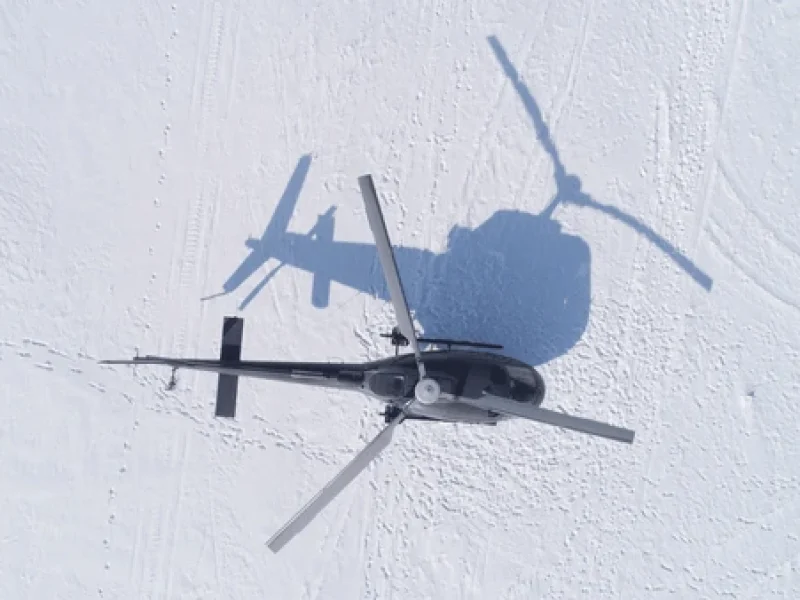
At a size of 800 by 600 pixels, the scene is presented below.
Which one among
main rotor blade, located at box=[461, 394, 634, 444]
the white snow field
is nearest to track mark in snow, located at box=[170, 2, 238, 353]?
the white snow field

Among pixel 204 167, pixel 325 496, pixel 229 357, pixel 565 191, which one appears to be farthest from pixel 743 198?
pixel 204 167

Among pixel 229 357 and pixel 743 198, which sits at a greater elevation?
pixel 743 198

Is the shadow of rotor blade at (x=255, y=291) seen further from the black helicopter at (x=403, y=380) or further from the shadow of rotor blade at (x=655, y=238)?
the shadow of rotor blade at (x=655, y=238)

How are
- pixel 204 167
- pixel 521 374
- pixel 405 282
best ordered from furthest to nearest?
pixel 204 167 < pixel 405 282 < pixel 521 374

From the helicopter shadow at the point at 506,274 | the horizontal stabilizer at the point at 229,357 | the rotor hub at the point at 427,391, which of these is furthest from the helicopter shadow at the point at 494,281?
the rotor hub at the point at 427,391

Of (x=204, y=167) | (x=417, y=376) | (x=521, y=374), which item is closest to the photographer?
(x=417, y=376)

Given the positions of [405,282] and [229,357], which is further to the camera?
[405,282]

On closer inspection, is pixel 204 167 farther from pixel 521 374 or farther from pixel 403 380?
pixel 521 374
